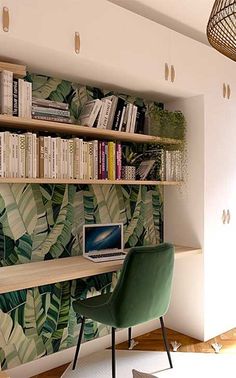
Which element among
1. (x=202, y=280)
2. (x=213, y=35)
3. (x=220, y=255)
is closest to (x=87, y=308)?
(x=202, y=280)

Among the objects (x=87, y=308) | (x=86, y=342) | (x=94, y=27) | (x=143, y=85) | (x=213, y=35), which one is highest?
(x=94, y=27)

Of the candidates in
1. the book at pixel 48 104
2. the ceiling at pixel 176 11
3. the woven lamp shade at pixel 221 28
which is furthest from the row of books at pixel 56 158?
the woven lamp shade at pixel 221 28

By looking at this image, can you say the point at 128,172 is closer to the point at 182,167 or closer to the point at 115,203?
the point at 115,203

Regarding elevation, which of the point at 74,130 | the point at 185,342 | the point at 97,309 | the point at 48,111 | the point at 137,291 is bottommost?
the point at 185,342

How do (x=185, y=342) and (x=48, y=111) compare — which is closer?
(x=48, y=111)

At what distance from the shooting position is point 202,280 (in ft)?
9.67

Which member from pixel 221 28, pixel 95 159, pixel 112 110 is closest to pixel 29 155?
pixel 95 159

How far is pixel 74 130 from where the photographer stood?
93.4 inches

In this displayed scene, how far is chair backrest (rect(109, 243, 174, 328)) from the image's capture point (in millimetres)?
2117

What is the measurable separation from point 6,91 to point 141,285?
1.36 meters

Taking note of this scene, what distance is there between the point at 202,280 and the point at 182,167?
0.94m

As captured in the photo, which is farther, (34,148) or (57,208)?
(57,208)

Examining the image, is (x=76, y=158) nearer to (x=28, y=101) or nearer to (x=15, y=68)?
(x=28, y=101)

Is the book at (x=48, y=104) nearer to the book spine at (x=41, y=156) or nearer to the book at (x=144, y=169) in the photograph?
the book spine at (x=41, y=156)
